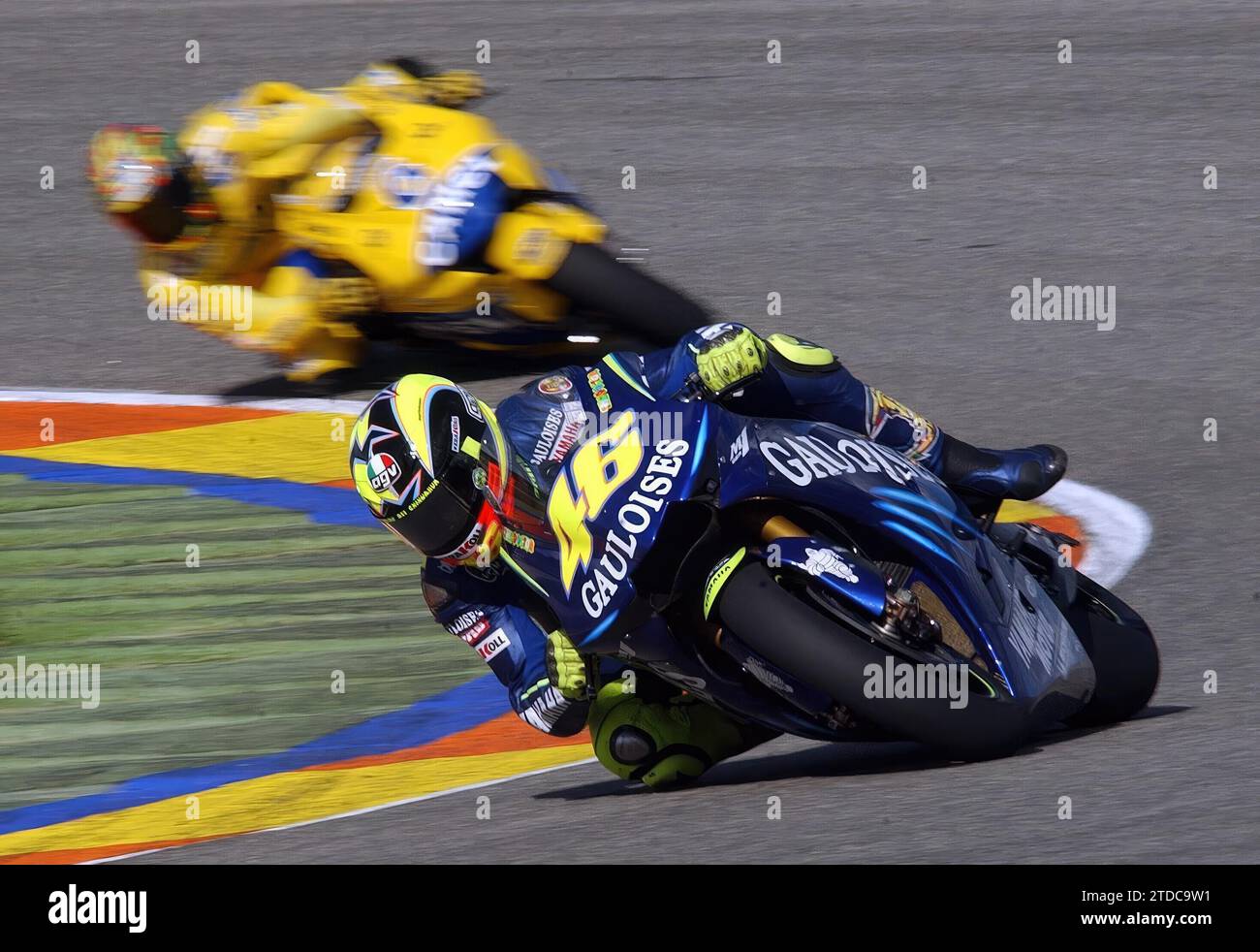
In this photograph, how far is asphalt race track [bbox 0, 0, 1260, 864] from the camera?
16.4 ft

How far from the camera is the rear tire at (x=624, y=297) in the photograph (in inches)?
370

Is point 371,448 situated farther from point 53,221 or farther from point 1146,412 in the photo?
point 53,221

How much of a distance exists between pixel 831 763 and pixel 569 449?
4.11 ft

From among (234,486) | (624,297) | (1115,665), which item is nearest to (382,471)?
(1115,665)

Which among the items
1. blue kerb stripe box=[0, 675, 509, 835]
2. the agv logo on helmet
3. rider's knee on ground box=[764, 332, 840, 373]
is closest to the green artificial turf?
blue kerb stripe box=[0, 675, 509, 835]

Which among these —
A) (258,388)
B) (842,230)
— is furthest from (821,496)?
(842,230)

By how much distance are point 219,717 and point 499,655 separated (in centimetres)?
185

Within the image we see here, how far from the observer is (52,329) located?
37.0ft

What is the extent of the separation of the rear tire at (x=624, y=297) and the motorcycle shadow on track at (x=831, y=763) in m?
3.66

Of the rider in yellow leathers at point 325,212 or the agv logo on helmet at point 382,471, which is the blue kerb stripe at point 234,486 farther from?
the agv logo on helmet at point 382,471

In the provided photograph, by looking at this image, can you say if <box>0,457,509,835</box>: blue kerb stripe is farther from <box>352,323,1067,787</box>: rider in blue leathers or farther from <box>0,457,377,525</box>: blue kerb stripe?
<box>0,457,377,525</box>: blue kerb stripe

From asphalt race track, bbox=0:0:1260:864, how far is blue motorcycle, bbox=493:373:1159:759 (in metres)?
0.22

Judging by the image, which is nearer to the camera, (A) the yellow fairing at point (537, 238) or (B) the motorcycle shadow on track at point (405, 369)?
(A) the yellow fairing at point (537, 238)

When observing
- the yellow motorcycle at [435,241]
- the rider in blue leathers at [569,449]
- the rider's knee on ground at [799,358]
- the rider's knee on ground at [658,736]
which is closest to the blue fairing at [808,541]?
the rider in blue leathers at [569,449]
